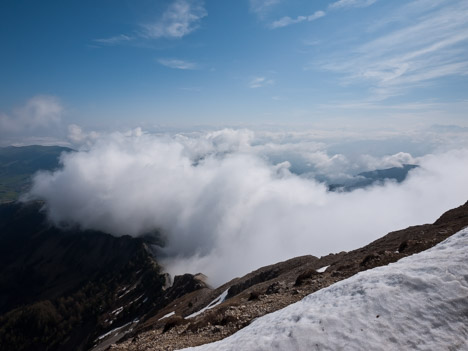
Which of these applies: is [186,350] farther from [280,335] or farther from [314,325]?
[314,325]

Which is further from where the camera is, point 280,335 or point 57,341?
point 57,341

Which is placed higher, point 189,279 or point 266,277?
point 266,277

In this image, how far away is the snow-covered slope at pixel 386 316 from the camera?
11.1 metres

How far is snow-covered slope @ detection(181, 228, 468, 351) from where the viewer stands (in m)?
11.1

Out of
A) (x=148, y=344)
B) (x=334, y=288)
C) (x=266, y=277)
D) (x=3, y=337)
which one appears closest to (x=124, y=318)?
(x=3, y=337)

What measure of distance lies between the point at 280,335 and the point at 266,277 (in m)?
50.5

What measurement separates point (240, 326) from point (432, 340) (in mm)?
12102

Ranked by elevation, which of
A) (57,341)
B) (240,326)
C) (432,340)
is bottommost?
(57,341)

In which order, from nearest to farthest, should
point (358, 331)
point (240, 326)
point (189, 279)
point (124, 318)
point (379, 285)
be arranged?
point (358, 331), point (379, 285), point (240, 326), point (189, 279), point (124, 318)

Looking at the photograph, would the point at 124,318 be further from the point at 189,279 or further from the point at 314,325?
the point at 314,325

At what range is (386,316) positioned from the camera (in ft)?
40.1

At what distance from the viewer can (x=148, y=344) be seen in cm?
2159

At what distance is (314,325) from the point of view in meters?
13.0

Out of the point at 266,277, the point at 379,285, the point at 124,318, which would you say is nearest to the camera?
the point at 379,285
